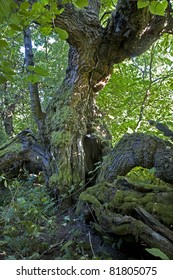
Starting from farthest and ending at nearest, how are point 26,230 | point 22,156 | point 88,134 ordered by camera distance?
point 22,156 < point 88,134 < point 26,230

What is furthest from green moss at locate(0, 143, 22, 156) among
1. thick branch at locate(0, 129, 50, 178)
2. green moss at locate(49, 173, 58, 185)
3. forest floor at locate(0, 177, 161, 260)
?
forest floor at locate(0, 177, 161, 260)

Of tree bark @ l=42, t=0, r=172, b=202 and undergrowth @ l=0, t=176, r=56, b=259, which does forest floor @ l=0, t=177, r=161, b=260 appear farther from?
tree bark @ l=42, t=0, r=172, b=202

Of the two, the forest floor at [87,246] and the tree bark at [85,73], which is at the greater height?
the tree bark at [85,73]

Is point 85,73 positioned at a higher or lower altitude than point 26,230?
higher

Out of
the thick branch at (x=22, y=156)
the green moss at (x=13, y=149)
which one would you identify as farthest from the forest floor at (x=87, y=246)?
the green moss at (x=13, y=149)

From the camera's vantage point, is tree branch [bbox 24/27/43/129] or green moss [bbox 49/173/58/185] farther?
tree branch [bbox 24/27/43/129]

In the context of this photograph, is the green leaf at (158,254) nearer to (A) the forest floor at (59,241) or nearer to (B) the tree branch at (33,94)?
(A) the forest floor at (59,241)

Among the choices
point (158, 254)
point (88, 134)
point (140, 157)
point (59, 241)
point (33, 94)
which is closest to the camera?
point (158, 254)

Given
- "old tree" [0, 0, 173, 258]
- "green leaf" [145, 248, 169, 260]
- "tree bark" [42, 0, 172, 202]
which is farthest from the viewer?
"tree bark" [42, 0, 172, 202]

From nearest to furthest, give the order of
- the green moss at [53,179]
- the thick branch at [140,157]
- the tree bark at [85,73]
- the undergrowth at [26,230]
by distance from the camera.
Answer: the undergrowth at [26,230] → the thick branch at [140,157] → the green moss at [53,179] → the tree bark at [85,73]

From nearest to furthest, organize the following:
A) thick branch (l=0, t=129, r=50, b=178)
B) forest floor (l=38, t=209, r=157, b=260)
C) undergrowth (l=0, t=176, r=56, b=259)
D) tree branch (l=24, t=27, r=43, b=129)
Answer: forest floor (l=38, t=209, r=157, b=260) < undergrowth (l=0, t=176, r=56, b=259) < thick branch (l=0, t=129, r=50, b=178) < tree branch (l=24, t=27, r=43, b=129)

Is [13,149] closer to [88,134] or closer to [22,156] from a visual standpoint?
[22,156]

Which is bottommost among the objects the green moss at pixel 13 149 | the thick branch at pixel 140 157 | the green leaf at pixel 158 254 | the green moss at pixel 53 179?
the green leaf at pixel 158 254

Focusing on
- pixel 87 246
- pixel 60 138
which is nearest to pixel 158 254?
pixel 87 246
